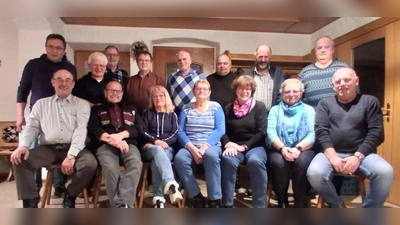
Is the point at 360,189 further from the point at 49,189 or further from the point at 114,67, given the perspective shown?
the point at 49,189

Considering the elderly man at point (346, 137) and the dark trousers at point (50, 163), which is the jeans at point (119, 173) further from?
the elderly man at point (346, 137)

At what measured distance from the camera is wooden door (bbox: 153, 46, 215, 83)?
4.47 ft

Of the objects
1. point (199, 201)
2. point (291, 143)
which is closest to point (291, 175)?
point (291, 143)

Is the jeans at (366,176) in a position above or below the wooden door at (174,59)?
below

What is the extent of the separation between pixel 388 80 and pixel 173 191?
35.7 inches

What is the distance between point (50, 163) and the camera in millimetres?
1316

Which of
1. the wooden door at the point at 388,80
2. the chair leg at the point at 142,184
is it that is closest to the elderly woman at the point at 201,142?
the chair leg at the point at 142,184

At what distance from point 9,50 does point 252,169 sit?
99 cm

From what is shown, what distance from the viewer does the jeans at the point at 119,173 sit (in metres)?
1.29

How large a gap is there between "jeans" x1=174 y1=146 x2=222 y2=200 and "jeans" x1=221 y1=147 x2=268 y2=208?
24mm

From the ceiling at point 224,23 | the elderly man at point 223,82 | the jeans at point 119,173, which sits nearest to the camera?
the ceiling at point 224,23

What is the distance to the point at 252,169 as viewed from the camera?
133 centimetres

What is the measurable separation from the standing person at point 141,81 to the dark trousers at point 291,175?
0.53 m

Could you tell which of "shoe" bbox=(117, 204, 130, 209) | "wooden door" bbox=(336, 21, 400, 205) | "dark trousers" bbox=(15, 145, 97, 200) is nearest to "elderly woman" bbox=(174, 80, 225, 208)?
"shoe" bbox=(117, 204, 130, 209)
